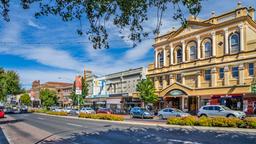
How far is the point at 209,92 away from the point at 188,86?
435 cm

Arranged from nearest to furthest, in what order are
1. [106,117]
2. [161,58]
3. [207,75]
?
1. [106,117]
2. [207,75]
3. [161,58]

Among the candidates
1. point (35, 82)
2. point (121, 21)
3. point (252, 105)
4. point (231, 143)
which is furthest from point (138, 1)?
point (35, 82)

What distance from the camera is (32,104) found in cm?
14338

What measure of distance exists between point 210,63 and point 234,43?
454 cm

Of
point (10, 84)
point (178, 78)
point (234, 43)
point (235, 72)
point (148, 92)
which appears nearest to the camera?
point (235, 72)

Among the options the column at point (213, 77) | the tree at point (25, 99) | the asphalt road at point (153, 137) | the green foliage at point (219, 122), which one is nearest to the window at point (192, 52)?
the column at point (213, 77)

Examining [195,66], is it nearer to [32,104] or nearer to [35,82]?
[32,104]

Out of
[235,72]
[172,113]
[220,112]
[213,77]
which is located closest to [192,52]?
[213,77]

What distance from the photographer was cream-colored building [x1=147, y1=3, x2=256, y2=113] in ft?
143

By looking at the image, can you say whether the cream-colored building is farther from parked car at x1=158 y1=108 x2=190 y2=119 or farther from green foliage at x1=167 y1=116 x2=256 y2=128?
green foliage at x1=167 y1=116 x2=256 y2=128

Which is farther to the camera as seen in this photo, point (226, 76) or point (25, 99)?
point (25, 99)

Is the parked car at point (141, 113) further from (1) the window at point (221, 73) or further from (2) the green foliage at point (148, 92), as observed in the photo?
(1) the window at point (221, 73)

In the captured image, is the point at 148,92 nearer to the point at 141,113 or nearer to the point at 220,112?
the point at 141,113

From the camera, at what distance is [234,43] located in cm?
4594
